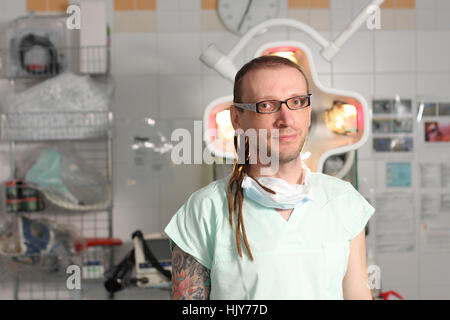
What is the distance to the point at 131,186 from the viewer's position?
5.77 ft

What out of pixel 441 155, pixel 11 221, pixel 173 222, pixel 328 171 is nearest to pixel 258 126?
pixel 173 222

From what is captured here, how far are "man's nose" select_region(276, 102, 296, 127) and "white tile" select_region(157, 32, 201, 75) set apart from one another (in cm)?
123

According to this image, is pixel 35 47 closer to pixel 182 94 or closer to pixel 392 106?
pixel 182 94

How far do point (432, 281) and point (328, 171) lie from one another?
0.88 m

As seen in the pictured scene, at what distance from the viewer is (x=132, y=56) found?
1.75 meters

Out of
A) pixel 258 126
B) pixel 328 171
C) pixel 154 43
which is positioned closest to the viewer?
pixel 258 126

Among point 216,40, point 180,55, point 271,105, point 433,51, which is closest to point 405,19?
point 433,51

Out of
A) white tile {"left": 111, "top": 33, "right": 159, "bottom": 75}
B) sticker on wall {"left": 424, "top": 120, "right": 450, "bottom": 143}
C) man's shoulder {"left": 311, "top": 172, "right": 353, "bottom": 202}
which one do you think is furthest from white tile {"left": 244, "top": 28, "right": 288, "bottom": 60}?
man's shoulder {"left": 311, "top": 172, "right": 353, "bottom": 202}

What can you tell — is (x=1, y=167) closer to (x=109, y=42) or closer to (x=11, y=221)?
(x=11, y=221)

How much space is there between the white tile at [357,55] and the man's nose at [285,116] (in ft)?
4.31

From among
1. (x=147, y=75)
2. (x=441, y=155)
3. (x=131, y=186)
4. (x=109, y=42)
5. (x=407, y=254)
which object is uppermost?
(x=109, y=42)

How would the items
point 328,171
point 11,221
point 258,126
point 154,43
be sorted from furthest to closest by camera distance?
1. point 154,43
2. point 11,221
3. point 328,171
4. point 258,126

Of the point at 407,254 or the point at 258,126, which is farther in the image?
the point at 407,254

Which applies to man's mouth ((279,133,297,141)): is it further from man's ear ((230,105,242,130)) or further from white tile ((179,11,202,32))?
white tile ((179,11,202,32))
